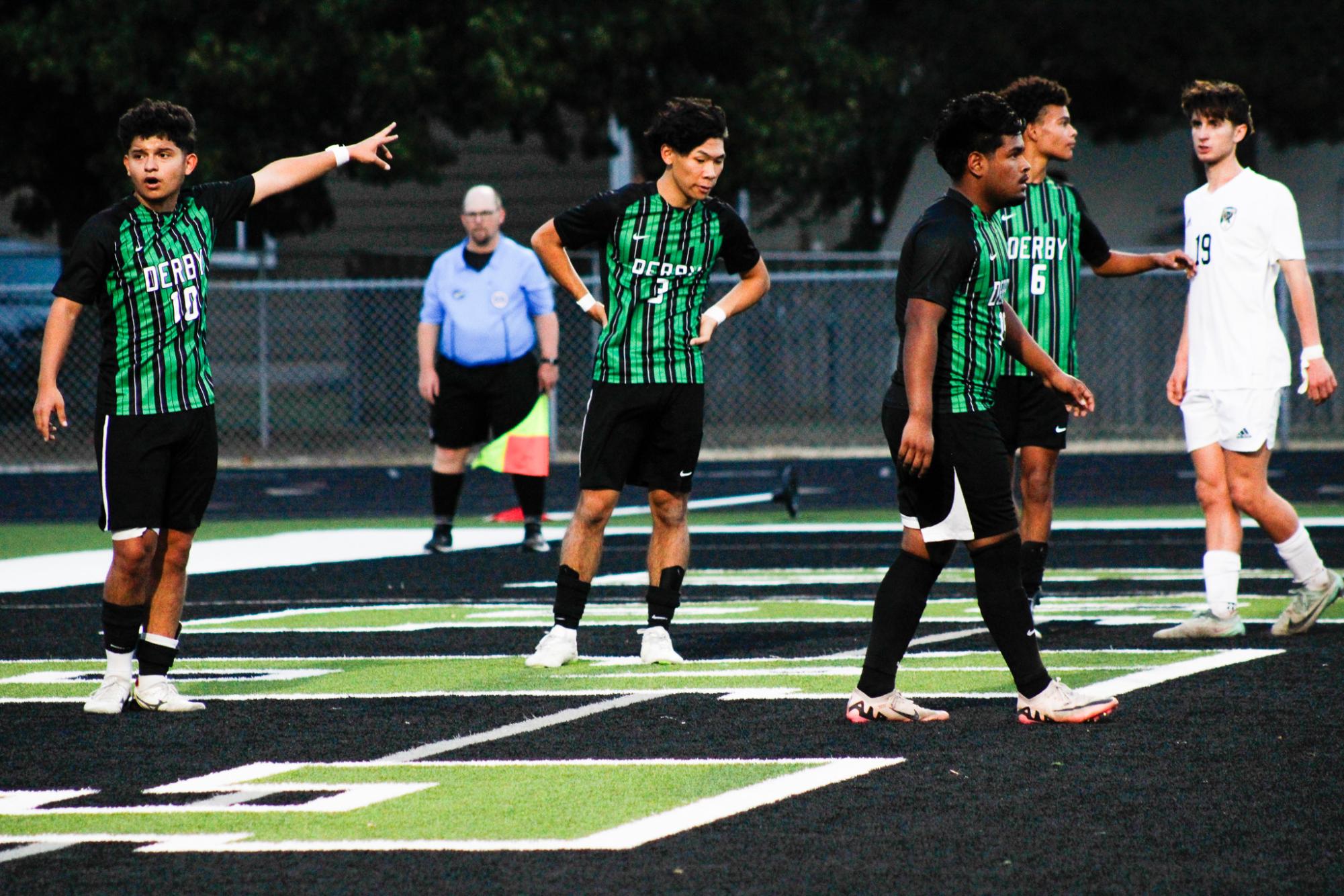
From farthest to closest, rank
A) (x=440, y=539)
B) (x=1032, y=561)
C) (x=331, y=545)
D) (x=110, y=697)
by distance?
(x=331, y=545) → (x=440, y=539) → (x=1032, y=561) → (x=110, y=697)

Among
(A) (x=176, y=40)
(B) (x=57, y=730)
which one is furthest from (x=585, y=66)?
(B) (x=57, y=730)

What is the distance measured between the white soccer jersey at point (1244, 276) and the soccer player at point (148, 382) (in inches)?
158

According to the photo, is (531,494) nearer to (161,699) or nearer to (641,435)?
(641,435)

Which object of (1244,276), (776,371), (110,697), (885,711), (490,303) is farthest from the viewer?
(776,371)

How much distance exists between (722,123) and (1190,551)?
5839mm

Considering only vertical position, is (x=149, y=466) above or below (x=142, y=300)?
below

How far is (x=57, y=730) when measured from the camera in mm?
6559

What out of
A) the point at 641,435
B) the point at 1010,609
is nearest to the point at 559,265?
the point at 641,435

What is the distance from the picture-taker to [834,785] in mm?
5477

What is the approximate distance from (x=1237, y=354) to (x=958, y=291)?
2.45m

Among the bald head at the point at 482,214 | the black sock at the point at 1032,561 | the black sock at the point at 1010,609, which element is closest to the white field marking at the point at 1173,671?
the black sock at the point at 1010,609

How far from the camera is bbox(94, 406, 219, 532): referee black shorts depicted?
22.4 feet

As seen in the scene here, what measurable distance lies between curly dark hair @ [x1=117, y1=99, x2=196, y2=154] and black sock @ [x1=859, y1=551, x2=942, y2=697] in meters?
2.72

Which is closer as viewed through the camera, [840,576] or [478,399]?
[840,576]
